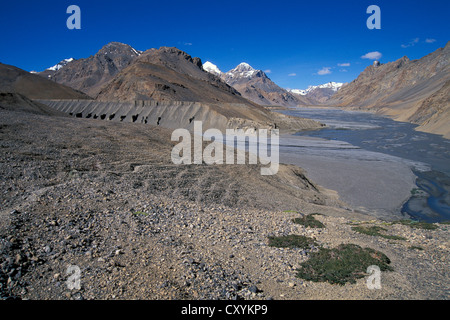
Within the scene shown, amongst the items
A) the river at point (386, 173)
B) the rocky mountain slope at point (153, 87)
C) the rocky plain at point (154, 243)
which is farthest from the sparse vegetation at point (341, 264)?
the rocky mountain slope at point (153, 87)

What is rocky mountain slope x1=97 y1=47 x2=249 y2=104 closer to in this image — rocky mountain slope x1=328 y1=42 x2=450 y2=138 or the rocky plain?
rocky mountain slope x1=328 y1=42 x2=450 y2=138

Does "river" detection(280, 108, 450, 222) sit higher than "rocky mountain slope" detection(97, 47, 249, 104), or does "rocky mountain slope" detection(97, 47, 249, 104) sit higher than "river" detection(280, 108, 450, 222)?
"rocky mountain slope" detection(97, 47, 249, 104)

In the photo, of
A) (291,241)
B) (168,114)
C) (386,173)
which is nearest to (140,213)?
(291,241)

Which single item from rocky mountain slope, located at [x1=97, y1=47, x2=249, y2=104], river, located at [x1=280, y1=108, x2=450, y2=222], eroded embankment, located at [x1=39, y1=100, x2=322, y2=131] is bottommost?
river, located at [x1=280, y1=108, x2=450, y2=222]

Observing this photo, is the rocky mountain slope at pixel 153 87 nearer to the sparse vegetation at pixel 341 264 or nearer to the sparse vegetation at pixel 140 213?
the sparse vegetation at pixel 140 213

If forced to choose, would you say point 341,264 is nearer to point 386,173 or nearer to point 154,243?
point 154,243

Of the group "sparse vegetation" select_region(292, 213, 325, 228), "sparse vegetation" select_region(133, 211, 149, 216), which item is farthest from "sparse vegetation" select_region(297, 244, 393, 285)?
"sparse vegetation" select_region(133, 211, 149, 216)
